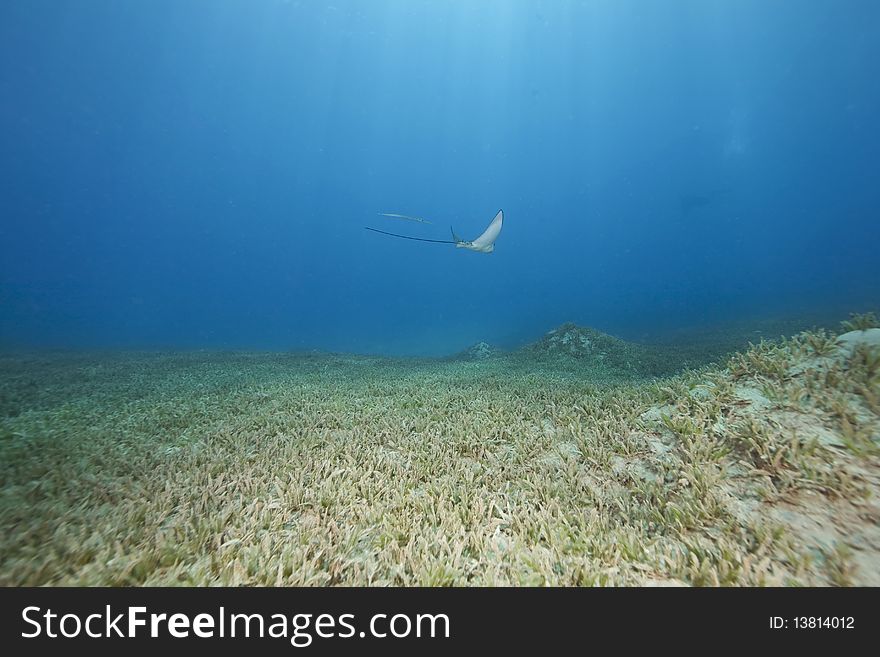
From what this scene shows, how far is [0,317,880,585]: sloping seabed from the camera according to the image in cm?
232

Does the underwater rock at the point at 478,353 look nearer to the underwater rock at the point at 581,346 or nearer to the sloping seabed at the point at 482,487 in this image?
the underwater rock at the point at 581,346

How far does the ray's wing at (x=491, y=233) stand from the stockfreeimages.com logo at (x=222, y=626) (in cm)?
807

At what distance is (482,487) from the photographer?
3471mm

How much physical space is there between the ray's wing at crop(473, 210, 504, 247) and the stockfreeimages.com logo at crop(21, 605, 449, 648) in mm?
8074

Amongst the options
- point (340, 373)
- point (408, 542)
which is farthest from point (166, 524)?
point (340, 373)

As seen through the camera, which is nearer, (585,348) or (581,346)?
(585,348)

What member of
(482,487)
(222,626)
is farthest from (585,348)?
(222,626)

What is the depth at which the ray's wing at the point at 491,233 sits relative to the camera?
28.0 ft

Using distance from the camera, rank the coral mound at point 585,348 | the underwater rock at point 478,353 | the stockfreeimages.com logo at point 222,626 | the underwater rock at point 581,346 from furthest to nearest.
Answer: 1. the underwater rock at point 478,353
2. the underwater rock at point 581,346
3. the coral mound at point 585,348
4. the stockfreeimages.com logo at point 222,626

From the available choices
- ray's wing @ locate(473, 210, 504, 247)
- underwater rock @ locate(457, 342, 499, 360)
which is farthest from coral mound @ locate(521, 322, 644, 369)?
ray's wing @ locate(473, 210, 504, 247)

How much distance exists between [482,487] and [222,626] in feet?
7.81

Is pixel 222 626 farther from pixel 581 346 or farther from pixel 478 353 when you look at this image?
pixel 478 353

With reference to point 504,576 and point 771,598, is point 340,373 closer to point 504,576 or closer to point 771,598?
point 504,576

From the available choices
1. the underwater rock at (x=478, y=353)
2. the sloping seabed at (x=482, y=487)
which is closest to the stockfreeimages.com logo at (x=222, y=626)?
the sloping seabed at (x=482, y=487)
